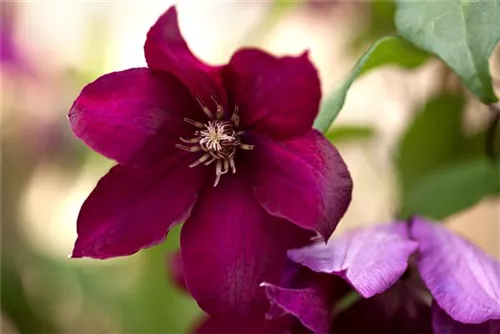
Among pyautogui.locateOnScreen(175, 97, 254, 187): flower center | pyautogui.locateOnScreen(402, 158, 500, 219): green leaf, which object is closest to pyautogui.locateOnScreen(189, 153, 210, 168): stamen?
pyautogui.locateOnScreen(175, 97, 254, 187): flower center

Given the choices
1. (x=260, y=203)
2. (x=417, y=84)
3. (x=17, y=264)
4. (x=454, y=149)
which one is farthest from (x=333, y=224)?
(x=417, y=84)

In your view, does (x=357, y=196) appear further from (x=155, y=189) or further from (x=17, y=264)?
(x=155, y=189)

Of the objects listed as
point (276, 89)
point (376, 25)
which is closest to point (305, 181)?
point (276, 89)

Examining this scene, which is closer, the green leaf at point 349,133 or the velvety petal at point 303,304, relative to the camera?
the velvety petal at point 303,304

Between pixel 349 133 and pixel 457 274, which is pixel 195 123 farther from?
pixel 349 133

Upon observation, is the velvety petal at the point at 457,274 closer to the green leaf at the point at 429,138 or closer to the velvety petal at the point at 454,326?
the velvety petal at the point at 454,326

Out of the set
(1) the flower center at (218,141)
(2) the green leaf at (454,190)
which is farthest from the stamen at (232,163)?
(2) the green leaf at (454,190)
